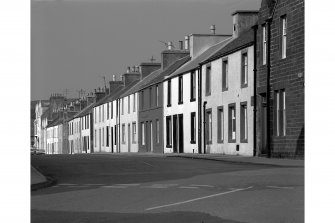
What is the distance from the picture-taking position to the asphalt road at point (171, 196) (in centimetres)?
871

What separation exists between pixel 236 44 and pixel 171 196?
37.1 ft

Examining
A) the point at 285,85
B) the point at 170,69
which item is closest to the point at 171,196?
the point at 285,85

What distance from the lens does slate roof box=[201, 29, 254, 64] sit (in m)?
20.4

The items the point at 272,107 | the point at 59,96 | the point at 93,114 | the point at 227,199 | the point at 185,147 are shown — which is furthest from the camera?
the point at 185,147

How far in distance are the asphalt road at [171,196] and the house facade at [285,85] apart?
18.9 inches

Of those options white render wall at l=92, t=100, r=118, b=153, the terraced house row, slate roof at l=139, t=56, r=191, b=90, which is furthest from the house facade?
slate roof at l=139, t=56, r=191, b=90

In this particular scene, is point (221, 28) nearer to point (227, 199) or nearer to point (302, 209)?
point (302, 209)

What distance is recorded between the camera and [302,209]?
715 centimetres

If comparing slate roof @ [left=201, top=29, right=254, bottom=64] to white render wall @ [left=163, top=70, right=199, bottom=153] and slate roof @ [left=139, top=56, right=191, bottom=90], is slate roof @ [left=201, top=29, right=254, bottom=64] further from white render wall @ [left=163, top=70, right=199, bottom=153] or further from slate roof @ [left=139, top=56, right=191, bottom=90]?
white render wall @ [left=163, top=70, right=199, bottom=153]

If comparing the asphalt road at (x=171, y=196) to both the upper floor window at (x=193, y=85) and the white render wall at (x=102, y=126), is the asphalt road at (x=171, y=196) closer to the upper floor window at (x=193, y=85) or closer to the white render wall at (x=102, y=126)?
the white render wall at (x=102, y=126)

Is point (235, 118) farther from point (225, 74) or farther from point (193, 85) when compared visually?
point (193, 85)

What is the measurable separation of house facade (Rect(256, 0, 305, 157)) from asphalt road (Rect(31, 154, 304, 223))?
18.9 inches
